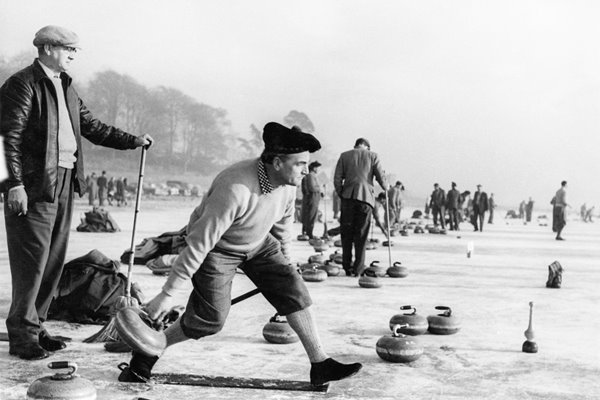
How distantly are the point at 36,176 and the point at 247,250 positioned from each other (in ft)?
5.55

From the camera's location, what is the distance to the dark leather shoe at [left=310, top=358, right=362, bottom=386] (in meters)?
4.07

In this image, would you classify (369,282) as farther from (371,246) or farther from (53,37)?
(371,246)

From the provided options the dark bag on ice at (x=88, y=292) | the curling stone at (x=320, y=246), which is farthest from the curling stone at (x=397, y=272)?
the dark bag on ice at (x=88, y=292)

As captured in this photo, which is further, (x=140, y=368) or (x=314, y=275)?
(x=314, y=275)

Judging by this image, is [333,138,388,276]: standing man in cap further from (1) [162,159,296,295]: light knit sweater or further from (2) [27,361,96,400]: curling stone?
(2) [27,361,96,400]: curling stone

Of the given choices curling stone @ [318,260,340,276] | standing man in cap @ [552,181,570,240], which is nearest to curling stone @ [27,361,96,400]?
curling stone @ [318,260,340,276]

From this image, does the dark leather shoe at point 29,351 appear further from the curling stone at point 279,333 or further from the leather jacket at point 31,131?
the curling stone at point 279,333

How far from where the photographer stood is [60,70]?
4.92 m

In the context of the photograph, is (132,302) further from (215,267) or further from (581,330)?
(581,330)

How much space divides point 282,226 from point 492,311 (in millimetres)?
3727

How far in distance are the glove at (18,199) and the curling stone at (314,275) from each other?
198 inches

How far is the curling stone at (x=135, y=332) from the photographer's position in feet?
11.8

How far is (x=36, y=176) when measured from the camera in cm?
469

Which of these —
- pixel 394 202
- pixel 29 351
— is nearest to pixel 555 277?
pixel 29 351
